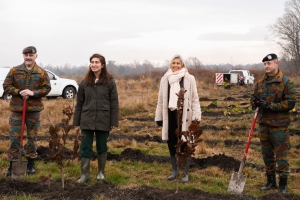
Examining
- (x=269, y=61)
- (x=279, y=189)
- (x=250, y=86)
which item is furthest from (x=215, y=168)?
(x=250, y=86)

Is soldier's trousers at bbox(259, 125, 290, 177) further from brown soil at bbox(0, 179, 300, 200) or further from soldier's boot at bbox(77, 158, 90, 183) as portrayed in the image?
soldier's boot at bbox(77, 158, 90, 183)

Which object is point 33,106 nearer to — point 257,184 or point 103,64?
point 103,64

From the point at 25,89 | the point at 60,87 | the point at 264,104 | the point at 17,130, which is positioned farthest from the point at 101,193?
the point at 60,87

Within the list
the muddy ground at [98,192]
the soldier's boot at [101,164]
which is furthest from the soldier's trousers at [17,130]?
the soldier's boot at [101,164]

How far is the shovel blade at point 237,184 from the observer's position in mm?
5227

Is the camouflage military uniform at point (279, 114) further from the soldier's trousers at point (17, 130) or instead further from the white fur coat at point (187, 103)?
the soldier's trousers at point (17, 130)

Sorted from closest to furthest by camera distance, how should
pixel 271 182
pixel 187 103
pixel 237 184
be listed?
pixel 237 184 → pixel 271 182 → pixel 187 103

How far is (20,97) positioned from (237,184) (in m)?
3.45

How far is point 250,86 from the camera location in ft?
108

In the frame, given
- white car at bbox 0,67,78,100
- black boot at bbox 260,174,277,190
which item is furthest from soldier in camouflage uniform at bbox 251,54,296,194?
white car at bbox 0,67,78,100

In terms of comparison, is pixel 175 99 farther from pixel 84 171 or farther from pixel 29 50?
pixel 29 50

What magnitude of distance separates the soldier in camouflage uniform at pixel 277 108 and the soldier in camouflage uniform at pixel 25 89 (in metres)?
3.25

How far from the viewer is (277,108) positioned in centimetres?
512

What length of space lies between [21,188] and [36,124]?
129 centimetres
